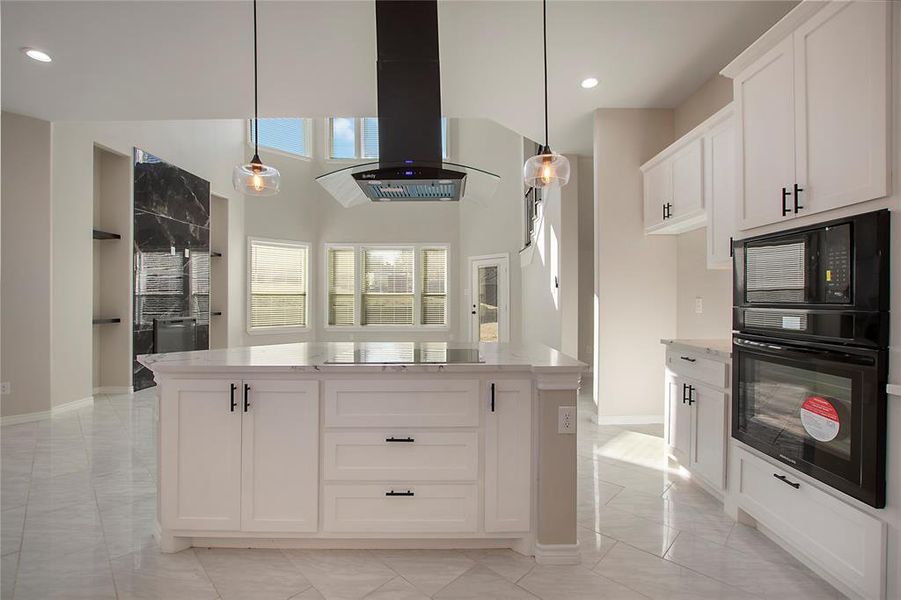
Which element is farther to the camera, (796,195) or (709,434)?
(709,434)

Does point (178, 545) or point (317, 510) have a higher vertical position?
point (317, 510)

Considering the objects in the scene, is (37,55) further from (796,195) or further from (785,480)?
(785,480)

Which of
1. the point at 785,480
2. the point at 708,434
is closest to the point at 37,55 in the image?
the point at 708,434

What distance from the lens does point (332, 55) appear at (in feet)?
11.6

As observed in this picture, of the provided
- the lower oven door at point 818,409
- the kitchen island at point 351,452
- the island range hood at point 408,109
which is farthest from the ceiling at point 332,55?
the kitchen island at point 351,452

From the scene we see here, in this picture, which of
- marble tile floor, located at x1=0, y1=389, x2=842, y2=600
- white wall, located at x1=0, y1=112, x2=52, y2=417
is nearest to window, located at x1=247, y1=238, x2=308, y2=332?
white wall, located at x1=0, y1=112, x2=52, y2=417

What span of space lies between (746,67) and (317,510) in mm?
2991

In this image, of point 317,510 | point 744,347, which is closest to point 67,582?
point 317,510

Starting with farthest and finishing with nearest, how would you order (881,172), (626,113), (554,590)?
(626,113), (554,590), (881,172)

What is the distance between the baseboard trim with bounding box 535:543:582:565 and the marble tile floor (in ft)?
0.12

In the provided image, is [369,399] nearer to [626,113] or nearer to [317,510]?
[317,510]

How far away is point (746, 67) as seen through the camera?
2328 millimetres

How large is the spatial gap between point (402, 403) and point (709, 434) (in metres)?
1.85

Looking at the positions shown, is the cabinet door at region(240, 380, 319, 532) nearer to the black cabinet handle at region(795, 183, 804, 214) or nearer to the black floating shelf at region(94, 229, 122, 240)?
the black cabinet handle at region(795, 183, 804, 214)
